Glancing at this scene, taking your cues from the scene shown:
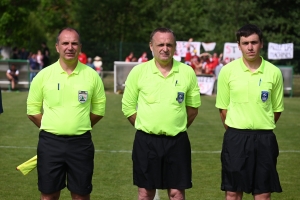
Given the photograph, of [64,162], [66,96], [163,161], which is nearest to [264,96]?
[163,161]

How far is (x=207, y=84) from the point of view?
104 feet

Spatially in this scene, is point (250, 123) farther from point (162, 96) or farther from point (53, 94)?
point (53, 94)

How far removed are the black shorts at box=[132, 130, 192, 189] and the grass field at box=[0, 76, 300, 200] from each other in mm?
2422

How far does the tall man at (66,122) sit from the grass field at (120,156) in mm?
2639

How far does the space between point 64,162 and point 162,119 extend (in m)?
1.07

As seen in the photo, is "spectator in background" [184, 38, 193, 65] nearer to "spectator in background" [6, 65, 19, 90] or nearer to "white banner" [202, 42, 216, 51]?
"white banner" [202, 42, 216, 51]

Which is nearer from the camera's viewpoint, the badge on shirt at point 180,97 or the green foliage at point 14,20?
the badge on shirt at point 180,97

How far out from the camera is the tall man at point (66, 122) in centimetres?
743

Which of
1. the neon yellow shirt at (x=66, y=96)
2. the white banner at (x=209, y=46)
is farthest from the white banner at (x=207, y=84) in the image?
the neon yellow shirt at (x=66, y=96)

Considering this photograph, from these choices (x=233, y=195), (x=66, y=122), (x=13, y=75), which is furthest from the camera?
(x=13, y=75)

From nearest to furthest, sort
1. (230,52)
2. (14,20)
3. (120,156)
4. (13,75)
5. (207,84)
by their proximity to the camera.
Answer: (120,156) < (207,84) < (13,75) < (230,52) < (14,20)

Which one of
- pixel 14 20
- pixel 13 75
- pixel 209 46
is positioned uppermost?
pixel 14 20

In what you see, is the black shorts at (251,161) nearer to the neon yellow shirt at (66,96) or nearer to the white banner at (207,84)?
the neon yellow shirt at (66,96)

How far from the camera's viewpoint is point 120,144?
49.6 feet
